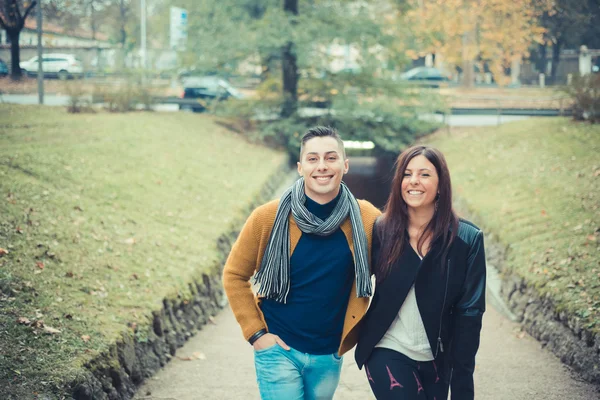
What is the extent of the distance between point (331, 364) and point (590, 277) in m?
5.38

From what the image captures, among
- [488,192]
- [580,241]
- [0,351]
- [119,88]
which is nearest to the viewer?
[0,351]

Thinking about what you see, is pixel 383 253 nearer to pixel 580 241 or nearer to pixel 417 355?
pixel 417 355

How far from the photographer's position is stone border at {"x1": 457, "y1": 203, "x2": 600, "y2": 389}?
6.92 meters

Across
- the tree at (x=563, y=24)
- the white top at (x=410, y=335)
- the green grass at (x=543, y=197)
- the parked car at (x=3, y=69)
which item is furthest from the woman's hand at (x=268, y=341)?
the tree at (x=563, y=24)

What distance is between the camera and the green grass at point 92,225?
19.0 feet

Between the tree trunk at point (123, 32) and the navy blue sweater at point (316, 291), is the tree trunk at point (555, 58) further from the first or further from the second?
the navy blue sweater at point (316, 291)

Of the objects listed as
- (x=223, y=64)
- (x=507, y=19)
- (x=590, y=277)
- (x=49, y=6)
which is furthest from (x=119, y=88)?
(x=590, y=277)

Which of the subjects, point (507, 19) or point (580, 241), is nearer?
point (580, 241)

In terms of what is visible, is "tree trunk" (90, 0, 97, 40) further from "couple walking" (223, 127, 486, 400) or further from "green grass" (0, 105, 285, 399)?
"couple walking" (223, 127, 486, 400)

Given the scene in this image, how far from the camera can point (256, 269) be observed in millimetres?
3959

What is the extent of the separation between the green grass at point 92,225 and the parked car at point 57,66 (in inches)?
35.3

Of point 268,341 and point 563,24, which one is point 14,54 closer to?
point 268,341

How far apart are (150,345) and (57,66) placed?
40.2 ft

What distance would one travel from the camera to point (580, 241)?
962 centimetres
